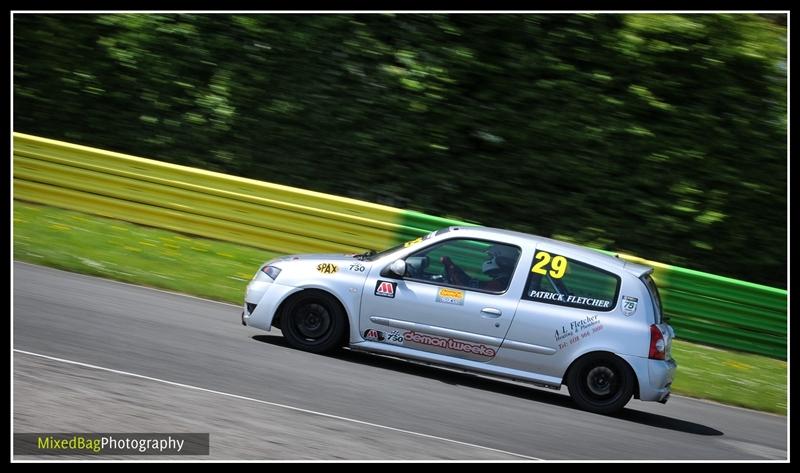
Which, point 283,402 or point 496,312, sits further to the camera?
point 496,312

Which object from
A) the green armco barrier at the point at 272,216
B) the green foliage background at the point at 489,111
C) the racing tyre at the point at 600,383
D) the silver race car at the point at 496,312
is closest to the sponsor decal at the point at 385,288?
the silver race car at the point at 496,312

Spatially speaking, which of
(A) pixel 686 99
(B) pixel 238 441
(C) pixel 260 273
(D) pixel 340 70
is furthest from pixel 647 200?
(B) pixel 238 441

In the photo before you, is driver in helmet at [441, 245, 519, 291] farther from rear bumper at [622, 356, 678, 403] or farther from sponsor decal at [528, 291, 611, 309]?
rear bumper at [622, 356, 678, 403]

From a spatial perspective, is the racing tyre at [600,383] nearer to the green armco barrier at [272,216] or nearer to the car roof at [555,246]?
the car roof at [555,246]

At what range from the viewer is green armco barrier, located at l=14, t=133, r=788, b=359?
1295cm

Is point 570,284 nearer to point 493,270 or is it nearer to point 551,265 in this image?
point 551,265

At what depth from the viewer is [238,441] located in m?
6.57

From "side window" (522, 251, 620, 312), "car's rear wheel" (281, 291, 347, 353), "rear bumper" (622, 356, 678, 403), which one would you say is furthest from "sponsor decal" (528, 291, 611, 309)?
"car's rear wheel" (281, 291, 347, 353)

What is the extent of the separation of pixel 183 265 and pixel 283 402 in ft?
17.4

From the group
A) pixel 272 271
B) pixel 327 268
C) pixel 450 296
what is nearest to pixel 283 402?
pixel 327 268

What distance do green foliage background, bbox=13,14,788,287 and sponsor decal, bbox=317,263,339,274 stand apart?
22.9 ft

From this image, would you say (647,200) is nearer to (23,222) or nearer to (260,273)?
(260,273)

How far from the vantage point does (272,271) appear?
923 cm

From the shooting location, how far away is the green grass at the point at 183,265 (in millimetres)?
11180
